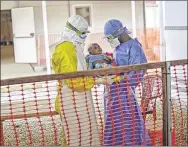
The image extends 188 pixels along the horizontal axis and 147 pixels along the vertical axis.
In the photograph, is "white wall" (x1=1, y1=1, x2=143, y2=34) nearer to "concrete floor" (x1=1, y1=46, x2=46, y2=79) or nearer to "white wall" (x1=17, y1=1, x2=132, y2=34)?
"white wall" (x1=17, y1=1, x2=132, y2=34)

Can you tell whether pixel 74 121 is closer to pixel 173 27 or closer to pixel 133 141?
pixel 133 141

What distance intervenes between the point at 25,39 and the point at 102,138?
715 centimetres

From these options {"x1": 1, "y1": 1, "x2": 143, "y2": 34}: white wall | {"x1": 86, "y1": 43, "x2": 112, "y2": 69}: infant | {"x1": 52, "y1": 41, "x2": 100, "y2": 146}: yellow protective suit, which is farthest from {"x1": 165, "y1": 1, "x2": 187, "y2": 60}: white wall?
{"x1": 52, "y1": 41, "x2": 100, "y2": 146}: yellow protective suit

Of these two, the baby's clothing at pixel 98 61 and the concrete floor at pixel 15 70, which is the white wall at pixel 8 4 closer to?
the concrete floor at pixel 15 70

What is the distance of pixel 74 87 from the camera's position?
10.6 feet

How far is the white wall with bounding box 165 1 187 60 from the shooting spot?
272 inches

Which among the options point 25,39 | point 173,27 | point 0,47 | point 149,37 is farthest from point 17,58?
point 0,47

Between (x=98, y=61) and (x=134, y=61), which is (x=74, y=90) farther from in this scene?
(x=134, y=61)

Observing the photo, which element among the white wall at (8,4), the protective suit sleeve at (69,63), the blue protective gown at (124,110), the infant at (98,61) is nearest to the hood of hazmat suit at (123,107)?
the blue protective gown at (124,110)

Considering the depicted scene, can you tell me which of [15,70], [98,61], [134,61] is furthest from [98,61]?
[15,70]

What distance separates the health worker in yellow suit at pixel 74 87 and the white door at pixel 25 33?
6975 millimetres

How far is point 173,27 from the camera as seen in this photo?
23.5ft

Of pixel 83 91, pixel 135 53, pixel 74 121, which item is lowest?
pixel 74 121

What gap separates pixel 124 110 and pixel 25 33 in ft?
24.0
